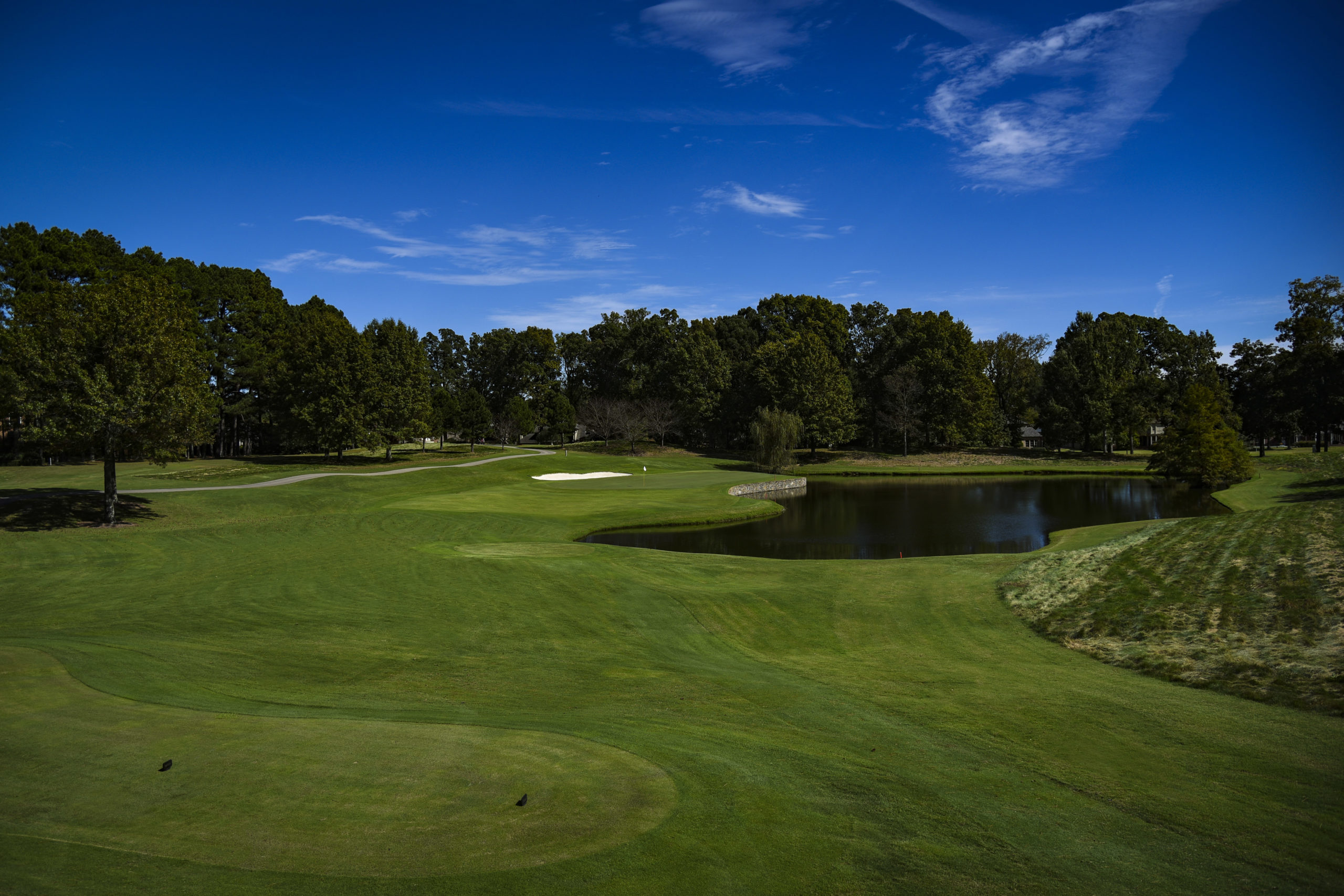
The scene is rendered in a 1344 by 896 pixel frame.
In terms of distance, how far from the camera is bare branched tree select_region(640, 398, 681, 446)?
291ft

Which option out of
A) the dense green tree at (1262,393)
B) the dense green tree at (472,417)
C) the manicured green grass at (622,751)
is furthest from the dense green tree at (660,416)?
the manicured green grass at (622,751)

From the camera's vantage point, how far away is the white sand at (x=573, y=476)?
5612cm

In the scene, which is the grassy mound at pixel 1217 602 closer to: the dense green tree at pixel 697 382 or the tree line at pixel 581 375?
the tree line at pixel 581 375

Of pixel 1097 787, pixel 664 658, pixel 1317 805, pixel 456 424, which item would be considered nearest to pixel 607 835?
pixel 1097 787

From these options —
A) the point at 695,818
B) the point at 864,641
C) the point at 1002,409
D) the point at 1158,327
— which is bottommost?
the point at 864,641

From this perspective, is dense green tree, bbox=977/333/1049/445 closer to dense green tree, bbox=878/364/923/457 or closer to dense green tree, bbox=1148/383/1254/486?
dense green tree, bbox=878/364/923/457

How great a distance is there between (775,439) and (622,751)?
204 ft

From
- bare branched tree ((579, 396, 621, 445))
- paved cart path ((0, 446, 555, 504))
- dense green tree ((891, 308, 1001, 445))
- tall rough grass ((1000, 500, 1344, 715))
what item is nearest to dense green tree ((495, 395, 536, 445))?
bare branched tree ((579, 396, 621, 445))

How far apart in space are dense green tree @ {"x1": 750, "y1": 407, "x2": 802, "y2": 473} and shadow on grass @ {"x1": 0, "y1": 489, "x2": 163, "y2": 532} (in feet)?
164

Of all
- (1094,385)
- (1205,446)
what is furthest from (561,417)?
(1205,446)

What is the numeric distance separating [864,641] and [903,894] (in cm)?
1021

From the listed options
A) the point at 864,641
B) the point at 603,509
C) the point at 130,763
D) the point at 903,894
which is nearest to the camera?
the point at 903,894

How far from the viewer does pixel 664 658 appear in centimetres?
1359

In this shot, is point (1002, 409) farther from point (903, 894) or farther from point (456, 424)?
point (903, 894)
